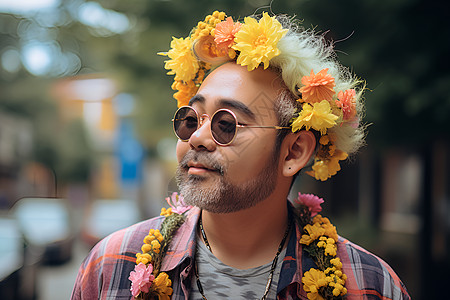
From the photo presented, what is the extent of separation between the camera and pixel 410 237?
1106 cm

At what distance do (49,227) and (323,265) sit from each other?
1203cm

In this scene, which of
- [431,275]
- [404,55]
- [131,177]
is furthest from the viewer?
[131,177]

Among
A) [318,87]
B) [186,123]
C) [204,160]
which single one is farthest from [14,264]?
Answer: [318,87]

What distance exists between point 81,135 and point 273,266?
3695 cm

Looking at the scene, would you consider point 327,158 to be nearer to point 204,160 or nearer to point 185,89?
point 204,160

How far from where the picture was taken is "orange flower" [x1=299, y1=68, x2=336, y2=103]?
2.26 meters

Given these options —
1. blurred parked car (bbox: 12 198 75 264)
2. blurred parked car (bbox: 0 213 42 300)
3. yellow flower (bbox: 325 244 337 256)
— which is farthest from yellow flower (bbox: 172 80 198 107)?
blurred parked car (bbox: 12 198 75 264)

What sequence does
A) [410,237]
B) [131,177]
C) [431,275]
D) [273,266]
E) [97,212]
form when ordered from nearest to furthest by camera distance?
[273,266]
[431,275]
[410,237]
[97,212]
[131,177]

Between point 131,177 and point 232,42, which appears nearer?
point 232,42

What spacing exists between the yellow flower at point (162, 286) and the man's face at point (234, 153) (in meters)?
0.36

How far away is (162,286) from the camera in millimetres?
2195

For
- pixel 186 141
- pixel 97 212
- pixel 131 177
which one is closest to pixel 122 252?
pixel 186 141

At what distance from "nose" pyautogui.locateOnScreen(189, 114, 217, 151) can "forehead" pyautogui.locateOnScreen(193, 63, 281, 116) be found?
0.09 metres

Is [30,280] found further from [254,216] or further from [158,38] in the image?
[254,216]
